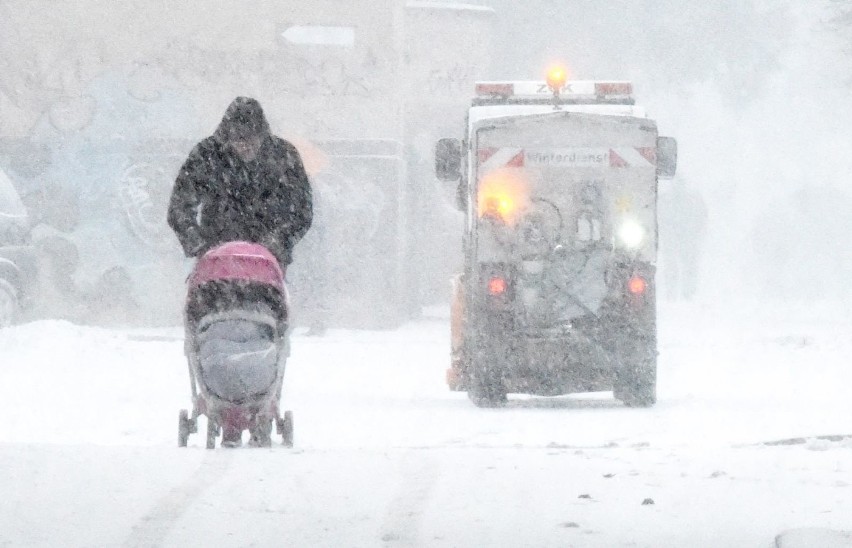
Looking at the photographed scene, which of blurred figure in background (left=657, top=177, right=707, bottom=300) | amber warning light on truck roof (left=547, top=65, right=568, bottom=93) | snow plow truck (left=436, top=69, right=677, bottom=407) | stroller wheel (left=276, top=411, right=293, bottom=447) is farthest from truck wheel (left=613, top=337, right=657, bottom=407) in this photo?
blurred figure in background (left=657, top=177, right=707, bottom=300)

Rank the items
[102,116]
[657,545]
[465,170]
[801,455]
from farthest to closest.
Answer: [102,116]
[465,170]
[801,455]
[657,545]

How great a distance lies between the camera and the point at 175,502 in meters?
6.42

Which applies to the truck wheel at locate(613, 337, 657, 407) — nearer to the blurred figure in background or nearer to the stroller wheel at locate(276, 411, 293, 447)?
the stroller wheel at locate(276, 411, 293, 447)

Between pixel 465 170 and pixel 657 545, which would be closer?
pixel 657 545

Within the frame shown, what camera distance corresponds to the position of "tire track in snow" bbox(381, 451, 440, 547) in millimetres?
5809

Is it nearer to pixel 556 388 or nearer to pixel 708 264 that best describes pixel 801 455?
pixel 556 388

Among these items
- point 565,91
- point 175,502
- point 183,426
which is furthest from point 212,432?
point 565,91

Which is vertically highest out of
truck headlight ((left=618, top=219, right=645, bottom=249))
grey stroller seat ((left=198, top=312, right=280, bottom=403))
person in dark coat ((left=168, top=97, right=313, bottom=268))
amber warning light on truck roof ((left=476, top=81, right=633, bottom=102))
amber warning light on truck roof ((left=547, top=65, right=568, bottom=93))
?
amber warning light on truck roof ((left=547, top=65, right=568, bottom=93))

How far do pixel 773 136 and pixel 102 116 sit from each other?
37.7 metres

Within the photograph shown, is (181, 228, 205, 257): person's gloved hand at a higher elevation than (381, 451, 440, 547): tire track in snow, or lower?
higher

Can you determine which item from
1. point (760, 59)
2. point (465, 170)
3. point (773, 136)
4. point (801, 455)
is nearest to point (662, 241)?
point (760, 59)

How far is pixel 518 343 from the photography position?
50.9 ft

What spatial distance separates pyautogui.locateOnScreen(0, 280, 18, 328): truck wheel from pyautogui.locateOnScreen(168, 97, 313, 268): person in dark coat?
17.7 m

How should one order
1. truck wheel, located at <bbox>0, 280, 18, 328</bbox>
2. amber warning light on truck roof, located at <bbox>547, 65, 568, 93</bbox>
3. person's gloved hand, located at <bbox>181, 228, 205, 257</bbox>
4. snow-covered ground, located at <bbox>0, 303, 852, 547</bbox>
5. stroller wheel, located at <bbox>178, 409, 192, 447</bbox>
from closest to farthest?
snow-covered ground, located at <bbox>0, 303, 852, 547</bbox> → person's gloved hand, located at <bbox>181, 228, 205, 257</bbox> → stroller wheel, located at <bbox>178, 409, 192, 447</bbox> → amber warning light on truck roof, located at <bbox>547, 65, 568, 93</bbox> → truck wheel, located at <bbox>0, 280, 18, 328</bbox>
